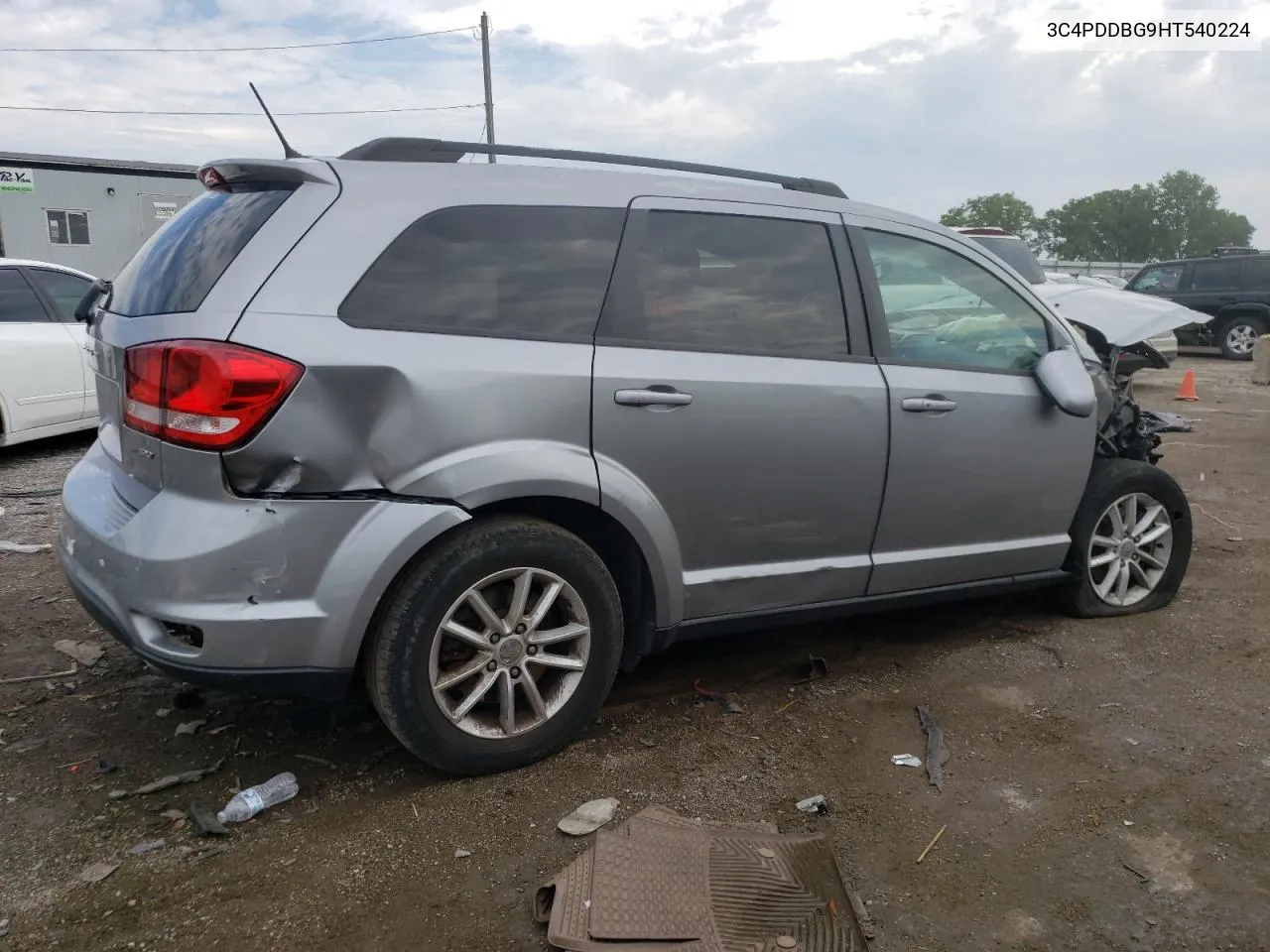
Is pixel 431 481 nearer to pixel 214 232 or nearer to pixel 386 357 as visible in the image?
pixel 386 357

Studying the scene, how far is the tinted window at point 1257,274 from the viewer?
18031mm

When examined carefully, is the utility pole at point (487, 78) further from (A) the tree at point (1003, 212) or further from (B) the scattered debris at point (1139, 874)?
(A) the tree at point (1003, 212)

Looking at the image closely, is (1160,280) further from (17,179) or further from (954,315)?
(17,179)

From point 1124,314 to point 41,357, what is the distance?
721cm

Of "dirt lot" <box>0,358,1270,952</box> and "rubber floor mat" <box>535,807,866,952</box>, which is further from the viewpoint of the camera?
"dirt lot" <box>0,358,1270,952</box>

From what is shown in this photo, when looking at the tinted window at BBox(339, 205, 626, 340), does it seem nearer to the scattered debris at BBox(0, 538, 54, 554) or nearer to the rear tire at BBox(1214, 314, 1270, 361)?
the scattered debris at BBox(0, 538, 54, 554)

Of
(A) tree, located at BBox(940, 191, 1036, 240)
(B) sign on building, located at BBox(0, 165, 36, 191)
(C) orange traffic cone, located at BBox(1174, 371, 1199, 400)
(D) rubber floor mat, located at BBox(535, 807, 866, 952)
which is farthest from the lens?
(A) tree, located at BBox(940, 191, 1036, 240)

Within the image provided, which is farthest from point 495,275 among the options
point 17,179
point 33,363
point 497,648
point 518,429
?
point 17,179

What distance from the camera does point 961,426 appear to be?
380 cm

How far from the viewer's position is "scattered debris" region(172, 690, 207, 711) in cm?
357

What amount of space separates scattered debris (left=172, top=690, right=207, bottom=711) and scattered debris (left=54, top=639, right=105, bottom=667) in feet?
1.73

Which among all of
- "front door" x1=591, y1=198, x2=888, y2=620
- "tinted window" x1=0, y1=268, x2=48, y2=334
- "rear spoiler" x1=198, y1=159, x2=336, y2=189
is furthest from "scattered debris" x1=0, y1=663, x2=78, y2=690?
"tinted window" x1=0, y1=268, x2=48, y2=334

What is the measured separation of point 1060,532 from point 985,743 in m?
1.23

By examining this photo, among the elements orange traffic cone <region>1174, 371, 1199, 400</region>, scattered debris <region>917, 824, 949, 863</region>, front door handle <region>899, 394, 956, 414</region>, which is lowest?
scattered debris <region>917, 824, 949, 863</region>
